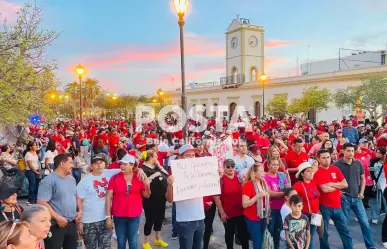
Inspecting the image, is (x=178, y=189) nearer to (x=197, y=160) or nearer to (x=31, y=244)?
(x=197, y=160)

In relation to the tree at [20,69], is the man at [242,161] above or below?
Answer: below

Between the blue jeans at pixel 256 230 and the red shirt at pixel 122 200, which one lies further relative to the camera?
the blue jeans at pixel 256 230

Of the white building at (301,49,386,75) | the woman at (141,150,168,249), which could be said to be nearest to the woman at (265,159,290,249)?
the woman at (141,150,168,249)

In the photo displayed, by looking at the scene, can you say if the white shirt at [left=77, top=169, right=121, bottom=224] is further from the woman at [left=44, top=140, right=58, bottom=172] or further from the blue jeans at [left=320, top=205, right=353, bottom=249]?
the woman at [left=44, top=140, right=58, bottom=172]

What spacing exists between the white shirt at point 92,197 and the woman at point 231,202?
173 cm

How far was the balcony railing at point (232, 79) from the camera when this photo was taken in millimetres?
51469

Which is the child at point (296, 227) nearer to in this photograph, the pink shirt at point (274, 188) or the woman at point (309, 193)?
the woman at point (309, 193)

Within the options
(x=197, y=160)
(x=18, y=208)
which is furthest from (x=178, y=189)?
(x=18, y=208)

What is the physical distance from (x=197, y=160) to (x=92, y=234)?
6.05 ft

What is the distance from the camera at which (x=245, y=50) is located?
51.3 m

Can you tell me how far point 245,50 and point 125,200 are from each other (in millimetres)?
48826

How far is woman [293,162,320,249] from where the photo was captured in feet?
16.8

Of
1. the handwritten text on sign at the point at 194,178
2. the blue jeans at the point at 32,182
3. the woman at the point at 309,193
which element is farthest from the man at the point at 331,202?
the blue jeans at the point at 32,182

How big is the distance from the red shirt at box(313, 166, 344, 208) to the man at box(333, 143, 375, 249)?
0.36 m
